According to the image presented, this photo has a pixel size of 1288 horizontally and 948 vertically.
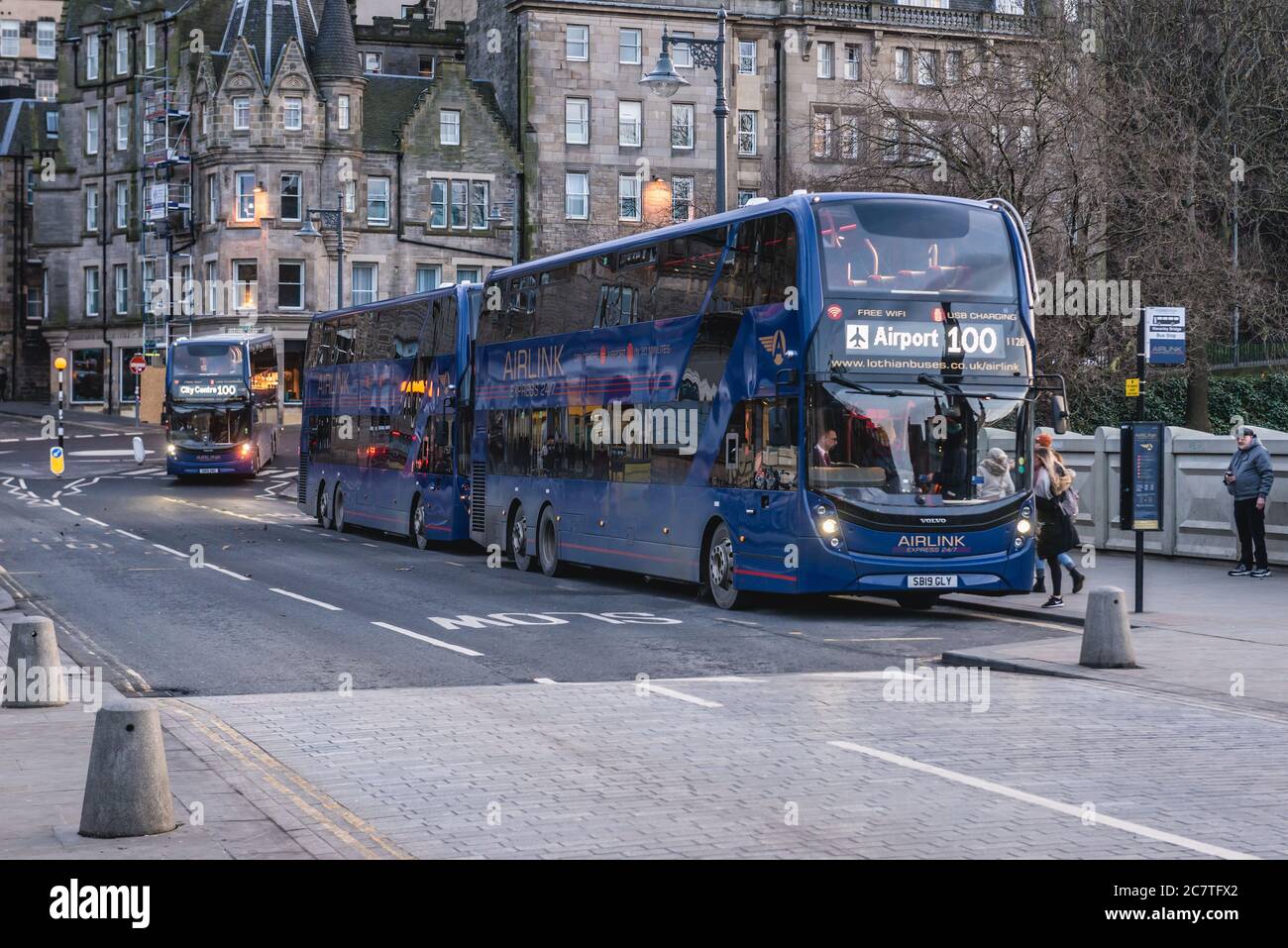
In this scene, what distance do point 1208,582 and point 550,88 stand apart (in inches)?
2371

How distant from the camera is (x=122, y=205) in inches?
3408

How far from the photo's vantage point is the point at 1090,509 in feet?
93.8

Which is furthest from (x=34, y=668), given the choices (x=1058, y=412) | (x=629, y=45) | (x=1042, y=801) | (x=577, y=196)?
(x=629, y=45)

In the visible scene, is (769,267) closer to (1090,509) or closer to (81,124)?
(1090,509)

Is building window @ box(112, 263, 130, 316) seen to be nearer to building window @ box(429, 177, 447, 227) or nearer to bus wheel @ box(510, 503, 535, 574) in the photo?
building window @ box(429, 177, 447, 227)

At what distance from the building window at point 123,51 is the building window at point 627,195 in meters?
24.7

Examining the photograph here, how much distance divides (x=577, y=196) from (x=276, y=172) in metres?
12.9

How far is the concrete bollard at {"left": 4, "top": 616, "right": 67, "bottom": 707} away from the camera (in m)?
13.2

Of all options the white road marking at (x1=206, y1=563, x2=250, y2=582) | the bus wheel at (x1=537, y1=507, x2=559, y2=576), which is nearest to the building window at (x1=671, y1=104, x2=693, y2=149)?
the bus wheel at (x1=537, y1=507, x2=559, y2=576)

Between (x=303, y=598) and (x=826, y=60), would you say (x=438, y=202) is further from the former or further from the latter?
(x=303, y=598)

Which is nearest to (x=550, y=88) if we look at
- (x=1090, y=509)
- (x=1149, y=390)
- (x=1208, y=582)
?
(x=1149, y=390)

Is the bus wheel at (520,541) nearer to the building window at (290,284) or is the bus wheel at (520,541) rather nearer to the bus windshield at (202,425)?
the bus windshield at (202,425)

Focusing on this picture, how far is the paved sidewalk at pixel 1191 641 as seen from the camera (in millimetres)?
14391

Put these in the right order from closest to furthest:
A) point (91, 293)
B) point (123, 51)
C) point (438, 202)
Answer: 1. point (438, 202)
2. point (123, 51)
3. point (91, 293)
